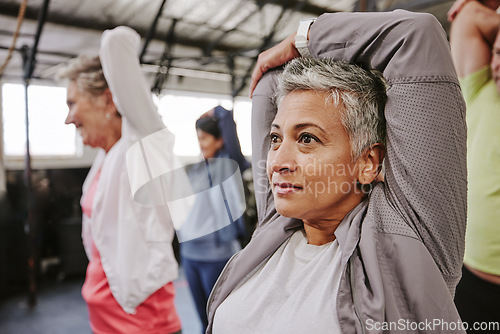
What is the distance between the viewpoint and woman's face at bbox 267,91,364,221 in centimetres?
81

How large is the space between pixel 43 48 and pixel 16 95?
2.37ft

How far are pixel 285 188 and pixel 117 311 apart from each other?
3.05 ft

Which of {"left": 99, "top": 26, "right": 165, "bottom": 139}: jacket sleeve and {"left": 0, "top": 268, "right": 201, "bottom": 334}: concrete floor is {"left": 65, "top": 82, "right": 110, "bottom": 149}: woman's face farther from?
{"left": 0, "top": 268, "right": 201, "bottom": 334}: concrete floor

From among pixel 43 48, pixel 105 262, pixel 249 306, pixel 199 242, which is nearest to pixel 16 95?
pixel 43 48

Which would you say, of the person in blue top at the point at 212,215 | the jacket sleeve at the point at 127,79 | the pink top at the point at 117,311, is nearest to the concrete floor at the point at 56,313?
the person in blue top at the point at 212,215

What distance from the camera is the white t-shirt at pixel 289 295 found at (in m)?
0.74

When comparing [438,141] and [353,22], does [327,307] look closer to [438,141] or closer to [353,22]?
[438,141]

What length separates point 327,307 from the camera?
2.40 ft

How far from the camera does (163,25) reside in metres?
4.59

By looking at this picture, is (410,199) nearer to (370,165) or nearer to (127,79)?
(370,165)

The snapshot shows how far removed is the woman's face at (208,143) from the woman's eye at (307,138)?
1601 mm

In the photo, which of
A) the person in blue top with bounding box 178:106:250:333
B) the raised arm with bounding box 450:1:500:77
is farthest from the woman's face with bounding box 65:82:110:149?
the raised arm with bounding box 450:1:500:77

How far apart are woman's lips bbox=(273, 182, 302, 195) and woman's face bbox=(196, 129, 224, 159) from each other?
1.59m

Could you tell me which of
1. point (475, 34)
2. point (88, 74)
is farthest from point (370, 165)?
point (88, 74)
